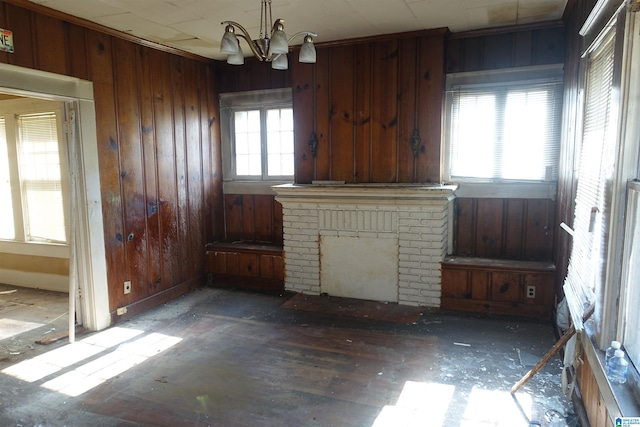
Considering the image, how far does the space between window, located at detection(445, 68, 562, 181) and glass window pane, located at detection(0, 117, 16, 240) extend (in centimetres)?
519

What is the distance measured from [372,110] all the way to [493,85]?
1.22 meters

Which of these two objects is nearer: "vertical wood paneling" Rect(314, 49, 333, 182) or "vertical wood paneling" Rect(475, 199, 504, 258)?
"vertical wood paneling" Rect(475, 199, 504, 258)

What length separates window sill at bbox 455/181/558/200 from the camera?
4.11 metres

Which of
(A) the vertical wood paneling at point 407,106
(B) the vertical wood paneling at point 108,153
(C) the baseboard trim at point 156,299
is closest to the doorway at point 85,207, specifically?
(B) the vertical wood paneling at point 108,153

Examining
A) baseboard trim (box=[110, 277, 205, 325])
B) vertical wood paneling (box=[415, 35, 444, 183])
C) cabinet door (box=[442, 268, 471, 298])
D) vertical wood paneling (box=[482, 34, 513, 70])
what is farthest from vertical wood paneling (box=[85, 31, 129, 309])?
vertical wood paneling (box=[482, 34, 513, 70])

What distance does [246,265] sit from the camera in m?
5.13

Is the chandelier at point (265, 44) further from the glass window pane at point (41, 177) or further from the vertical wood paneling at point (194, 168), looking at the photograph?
the glass window pane at point (41, 177)

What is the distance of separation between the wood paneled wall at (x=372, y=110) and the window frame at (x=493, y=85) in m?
0.17

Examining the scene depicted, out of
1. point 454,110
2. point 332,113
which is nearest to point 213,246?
point 332,113

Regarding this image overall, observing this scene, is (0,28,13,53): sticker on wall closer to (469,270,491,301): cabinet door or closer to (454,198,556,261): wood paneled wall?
(454,198,556,261): wood paneled wall

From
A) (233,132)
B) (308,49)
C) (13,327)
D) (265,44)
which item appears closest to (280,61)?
(308,49)

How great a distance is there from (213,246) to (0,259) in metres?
2.70

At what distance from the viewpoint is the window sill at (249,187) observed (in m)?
5.29

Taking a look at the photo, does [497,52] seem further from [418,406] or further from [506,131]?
[418,406]
